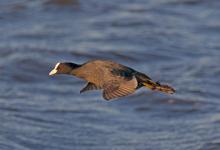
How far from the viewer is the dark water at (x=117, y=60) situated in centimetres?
1300

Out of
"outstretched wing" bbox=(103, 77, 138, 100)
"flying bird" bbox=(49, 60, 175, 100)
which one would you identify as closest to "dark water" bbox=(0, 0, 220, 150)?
"flying bird" bbox=(49, 60, 175, 100)

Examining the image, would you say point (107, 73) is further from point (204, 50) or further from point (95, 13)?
point (95, 13)

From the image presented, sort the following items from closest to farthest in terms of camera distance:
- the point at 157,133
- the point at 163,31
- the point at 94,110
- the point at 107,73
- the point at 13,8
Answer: the point at 107,73
the point at 157,133
the point at 94,110
the point at 163,31
the point at 13,8

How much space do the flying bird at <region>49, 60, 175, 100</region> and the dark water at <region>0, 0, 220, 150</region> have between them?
2754 mm

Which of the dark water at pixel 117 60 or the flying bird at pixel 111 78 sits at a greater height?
the flying bird at pixel 111 78

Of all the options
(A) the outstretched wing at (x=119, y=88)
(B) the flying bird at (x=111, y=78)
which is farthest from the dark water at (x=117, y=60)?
(A) the outstretched wing at (x=119, y=88)

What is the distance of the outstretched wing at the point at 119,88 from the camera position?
8875mm

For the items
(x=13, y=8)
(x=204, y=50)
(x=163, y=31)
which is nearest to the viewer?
(x=204, y=50)

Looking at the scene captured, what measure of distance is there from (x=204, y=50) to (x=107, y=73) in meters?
7.47

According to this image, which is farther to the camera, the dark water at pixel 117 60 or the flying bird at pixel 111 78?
the dark water at pixel 117 60

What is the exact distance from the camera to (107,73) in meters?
9.38

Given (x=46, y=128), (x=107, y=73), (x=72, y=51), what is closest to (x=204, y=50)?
(x=72, y=51)

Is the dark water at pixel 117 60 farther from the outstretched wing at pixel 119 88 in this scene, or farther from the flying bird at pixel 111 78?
the outstretched wing at pixel 119 88

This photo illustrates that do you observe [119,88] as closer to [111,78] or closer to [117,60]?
[111,78]
